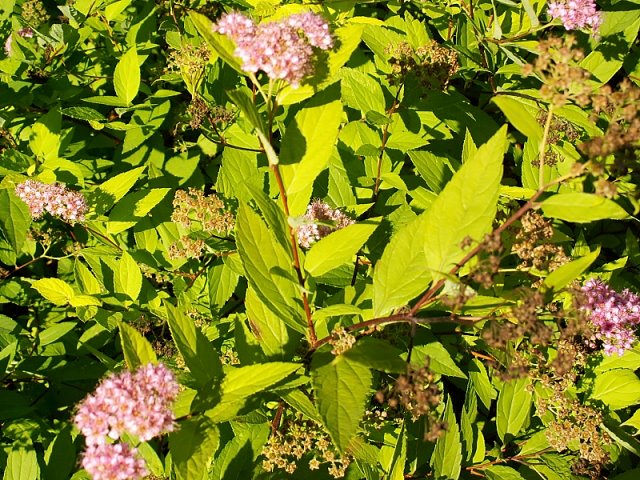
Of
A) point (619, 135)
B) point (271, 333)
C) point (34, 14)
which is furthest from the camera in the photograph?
point (34, 14)

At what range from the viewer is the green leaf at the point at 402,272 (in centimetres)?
163

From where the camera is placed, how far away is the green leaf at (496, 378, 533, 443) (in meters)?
2.41

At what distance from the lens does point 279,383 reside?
161 cm

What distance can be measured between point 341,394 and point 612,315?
1.35 m

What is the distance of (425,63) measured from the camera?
2.36 m

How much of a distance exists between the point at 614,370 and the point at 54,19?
12.1 feet

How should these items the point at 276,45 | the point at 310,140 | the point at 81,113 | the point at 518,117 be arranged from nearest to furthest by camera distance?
the point at 518,117
the point at 276,45
the point at 310,140
the point at 81,113

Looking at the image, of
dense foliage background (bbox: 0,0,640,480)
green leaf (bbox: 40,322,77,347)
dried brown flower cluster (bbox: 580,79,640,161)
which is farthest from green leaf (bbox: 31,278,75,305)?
dried brown flower cluster (bbox: 580,79,640,161)

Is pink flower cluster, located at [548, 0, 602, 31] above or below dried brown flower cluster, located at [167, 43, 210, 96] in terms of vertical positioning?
below

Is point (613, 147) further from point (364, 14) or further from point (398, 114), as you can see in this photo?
point (364, 14)

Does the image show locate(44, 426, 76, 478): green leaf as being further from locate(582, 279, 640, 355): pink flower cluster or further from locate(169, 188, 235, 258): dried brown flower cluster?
locate(582, 279, 640, 355): pink flower cluster

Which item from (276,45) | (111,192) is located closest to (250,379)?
(276,45)

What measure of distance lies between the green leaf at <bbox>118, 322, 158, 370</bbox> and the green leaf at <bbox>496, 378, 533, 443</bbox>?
154 centimetres

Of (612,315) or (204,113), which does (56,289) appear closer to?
(204,113)
